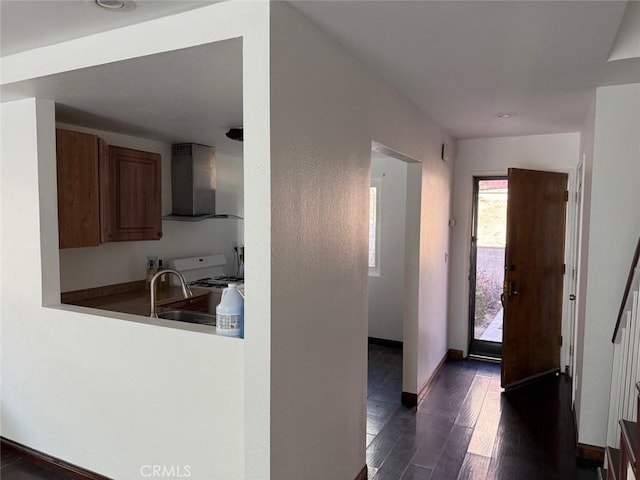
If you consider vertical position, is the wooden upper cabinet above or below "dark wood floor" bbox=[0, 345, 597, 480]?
above

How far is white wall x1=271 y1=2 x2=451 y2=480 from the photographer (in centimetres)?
178

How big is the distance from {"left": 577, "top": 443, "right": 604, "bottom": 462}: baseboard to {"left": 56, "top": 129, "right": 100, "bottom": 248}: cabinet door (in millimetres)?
3492

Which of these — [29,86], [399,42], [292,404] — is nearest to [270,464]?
[292,404]

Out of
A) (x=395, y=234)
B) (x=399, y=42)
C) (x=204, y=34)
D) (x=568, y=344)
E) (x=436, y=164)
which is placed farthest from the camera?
(x=395, y=234)

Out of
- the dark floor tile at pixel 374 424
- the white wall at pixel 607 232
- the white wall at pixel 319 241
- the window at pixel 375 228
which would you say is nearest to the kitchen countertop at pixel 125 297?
the white wall at pixel 319 241

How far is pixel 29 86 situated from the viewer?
2.41 meters

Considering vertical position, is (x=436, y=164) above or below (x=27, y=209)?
above

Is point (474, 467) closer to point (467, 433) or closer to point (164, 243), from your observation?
point (467, 433)

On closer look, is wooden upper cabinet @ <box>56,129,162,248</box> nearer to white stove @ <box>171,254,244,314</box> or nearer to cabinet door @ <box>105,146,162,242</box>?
cabinet door @ <box>105,146,162,242</box>

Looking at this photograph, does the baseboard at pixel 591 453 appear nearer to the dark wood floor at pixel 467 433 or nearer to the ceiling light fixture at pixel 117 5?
the dark wood floor at pixel 467 433

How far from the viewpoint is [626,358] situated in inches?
99.8

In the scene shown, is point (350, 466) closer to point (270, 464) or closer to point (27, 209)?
point (270, 464)

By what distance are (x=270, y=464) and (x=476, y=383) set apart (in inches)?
118
